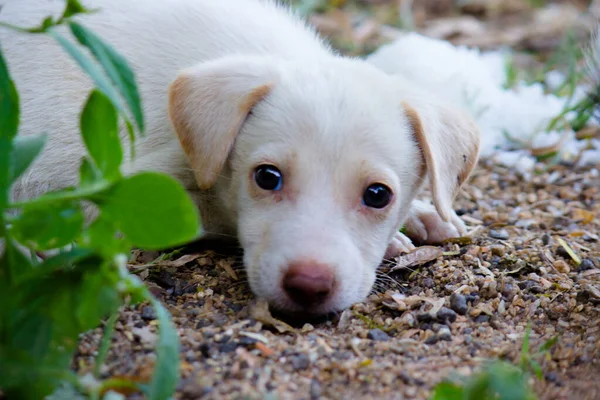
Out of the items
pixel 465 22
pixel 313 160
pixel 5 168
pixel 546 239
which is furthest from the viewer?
pixel 465 22

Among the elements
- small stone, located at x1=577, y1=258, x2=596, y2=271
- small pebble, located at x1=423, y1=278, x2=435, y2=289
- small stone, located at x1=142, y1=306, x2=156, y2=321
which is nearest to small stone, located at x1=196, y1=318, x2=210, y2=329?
small stone, located at x1=142, y1=306, x2=156, y2=321

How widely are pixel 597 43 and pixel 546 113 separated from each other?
104 cm

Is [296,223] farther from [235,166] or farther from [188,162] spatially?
[188,162]

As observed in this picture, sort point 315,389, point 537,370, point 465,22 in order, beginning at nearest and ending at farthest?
point 315,389 → point 537,370 → point 465,22

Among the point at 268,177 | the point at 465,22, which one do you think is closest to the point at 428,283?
the point at 268,177

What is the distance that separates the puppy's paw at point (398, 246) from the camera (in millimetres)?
3541

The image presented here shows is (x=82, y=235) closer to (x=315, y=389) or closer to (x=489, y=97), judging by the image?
(x=315, y=389)

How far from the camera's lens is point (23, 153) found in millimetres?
2121

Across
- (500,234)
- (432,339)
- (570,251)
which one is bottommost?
(500,234)

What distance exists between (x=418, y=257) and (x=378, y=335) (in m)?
0.77

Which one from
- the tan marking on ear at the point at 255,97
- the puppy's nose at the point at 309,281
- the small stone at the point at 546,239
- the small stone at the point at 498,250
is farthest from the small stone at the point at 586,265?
the tan marking on ear at the point at 255,97

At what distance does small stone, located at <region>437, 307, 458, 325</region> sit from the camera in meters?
2.94

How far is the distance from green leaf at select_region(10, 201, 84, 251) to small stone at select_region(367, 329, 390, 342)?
44.1 inches

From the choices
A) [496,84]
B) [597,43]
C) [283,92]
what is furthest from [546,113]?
[283,92]
